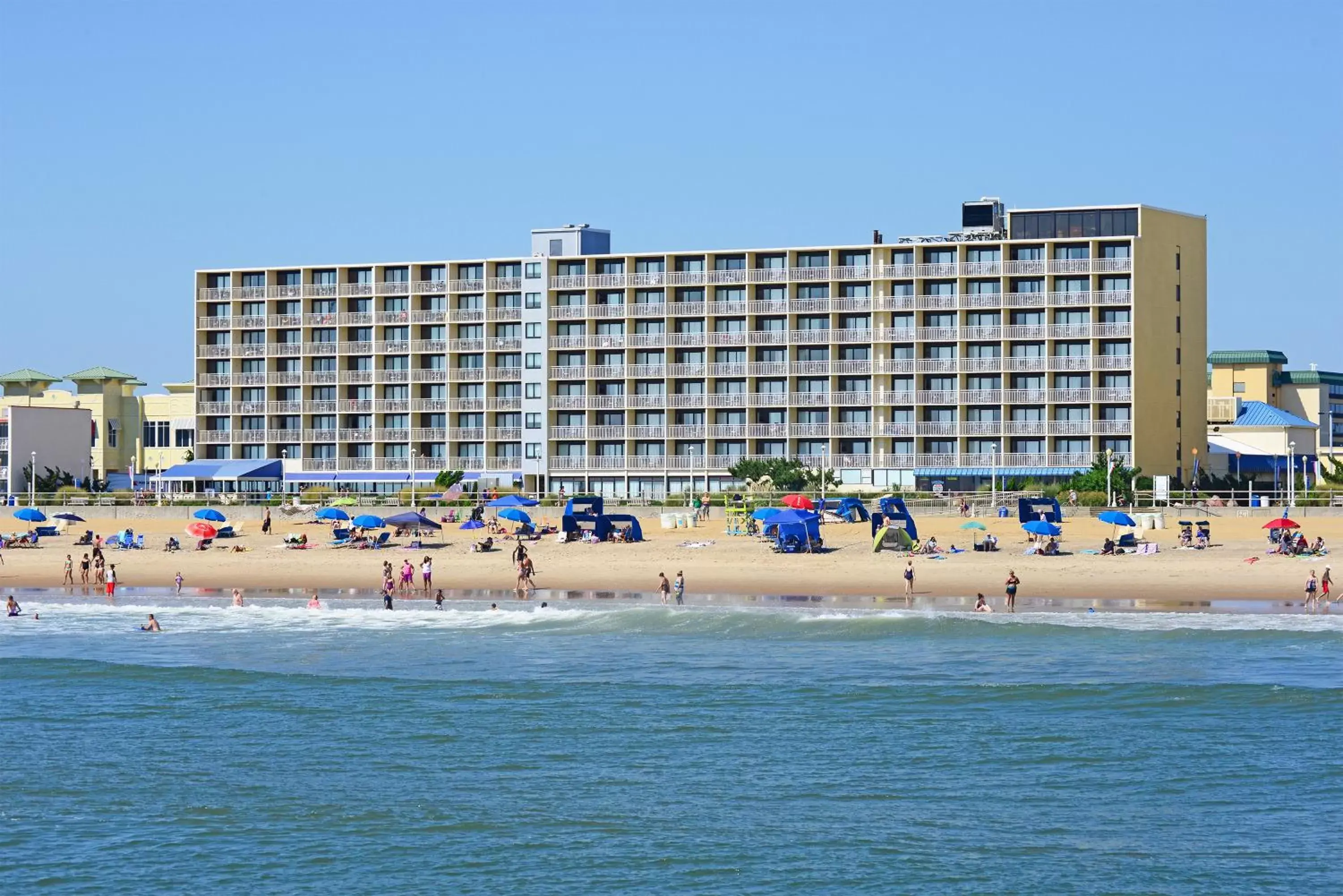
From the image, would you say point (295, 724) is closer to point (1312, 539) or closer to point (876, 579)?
point (876, 579)

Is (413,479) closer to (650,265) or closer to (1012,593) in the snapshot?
(650,265)

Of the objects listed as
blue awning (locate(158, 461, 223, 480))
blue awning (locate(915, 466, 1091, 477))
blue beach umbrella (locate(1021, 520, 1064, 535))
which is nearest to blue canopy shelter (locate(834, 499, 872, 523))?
blue beach umbrella (locate(1021, 520, 1064, 535))

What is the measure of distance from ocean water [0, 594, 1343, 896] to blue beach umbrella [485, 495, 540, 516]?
66.0ft

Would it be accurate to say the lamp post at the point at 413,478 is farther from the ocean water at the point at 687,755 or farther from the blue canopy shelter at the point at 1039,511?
the ocean water at the point at 687,755

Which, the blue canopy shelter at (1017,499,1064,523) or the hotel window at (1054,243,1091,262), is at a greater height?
the hotel window at (1054,243,1091,262)

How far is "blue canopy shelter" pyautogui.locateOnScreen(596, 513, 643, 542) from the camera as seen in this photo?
214 ft

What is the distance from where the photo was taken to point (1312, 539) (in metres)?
60.5

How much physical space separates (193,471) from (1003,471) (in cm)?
4899

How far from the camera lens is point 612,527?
6562 centimetres

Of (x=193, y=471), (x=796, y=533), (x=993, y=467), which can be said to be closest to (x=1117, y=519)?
(x=796, y=533)

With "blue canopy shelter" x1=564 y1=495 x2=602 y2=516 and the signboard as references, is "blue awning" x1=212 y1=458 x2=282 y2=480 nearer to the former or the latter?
"blue canopy shelter" x1=564 y1=495 x2=602 y2=516

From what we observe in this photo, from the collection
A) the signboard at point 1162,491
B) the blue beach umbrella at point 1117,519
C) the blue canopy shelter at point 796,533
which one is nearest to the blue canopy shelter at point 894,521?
the blue canopy shelter at point 796,533

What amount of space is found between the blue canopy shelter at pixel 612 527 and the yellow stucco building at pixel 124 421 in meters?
57.6

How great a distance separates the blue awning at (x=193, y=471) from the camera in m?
102
